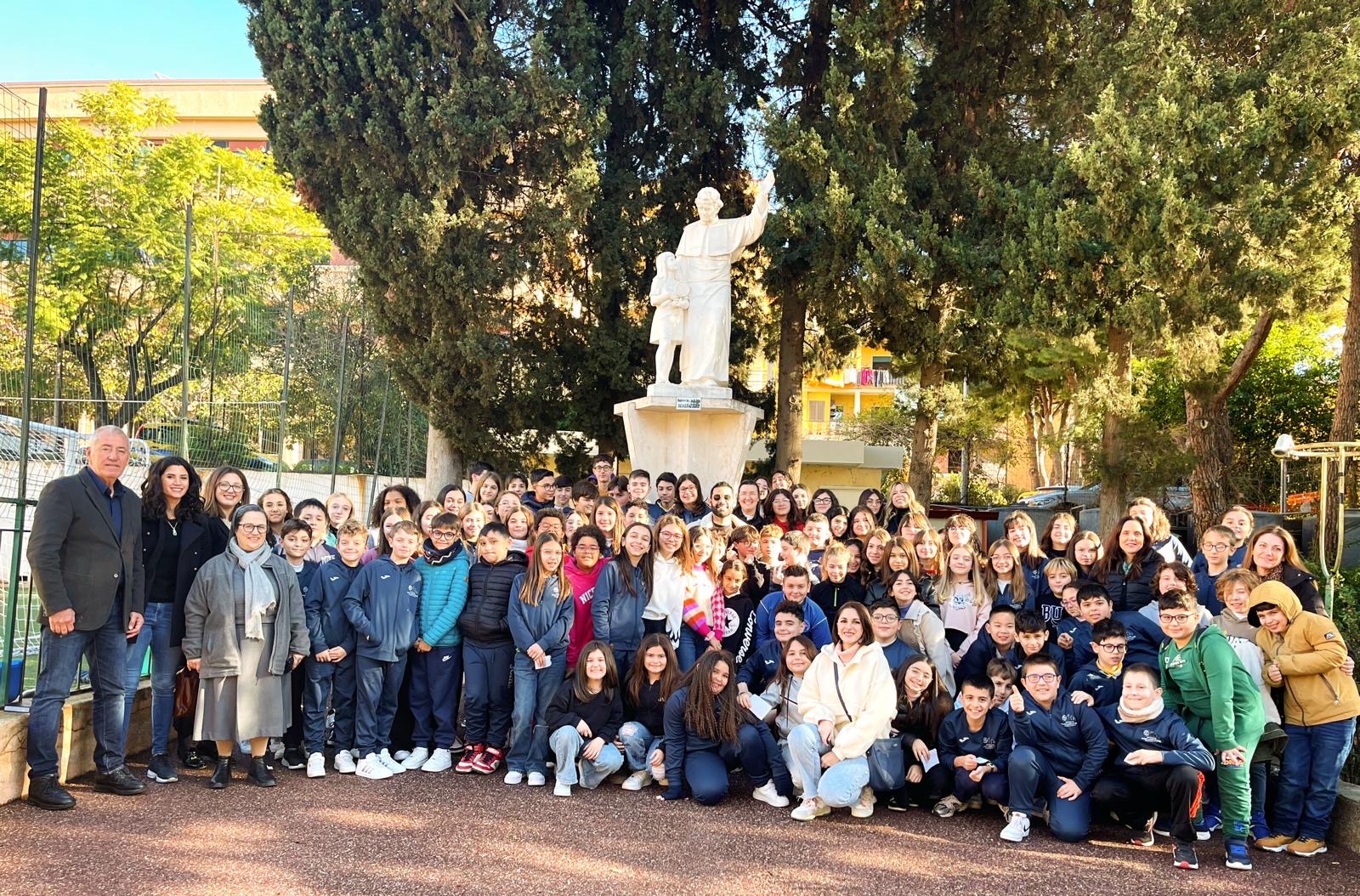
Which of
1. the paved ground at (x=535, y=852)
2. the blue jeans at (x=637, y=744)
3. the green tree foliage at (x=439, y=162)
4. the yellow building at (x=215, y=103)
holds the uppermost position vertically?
the yellow building at (x=215, y=103)

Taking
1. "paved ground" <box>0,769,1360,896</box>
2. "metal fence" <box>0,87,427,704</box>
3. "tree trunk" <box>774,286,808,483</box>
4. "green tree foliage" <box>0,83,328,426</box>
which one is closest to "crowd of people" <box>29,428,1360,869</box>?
"paved ground" <box>0,769,1360,896</box>

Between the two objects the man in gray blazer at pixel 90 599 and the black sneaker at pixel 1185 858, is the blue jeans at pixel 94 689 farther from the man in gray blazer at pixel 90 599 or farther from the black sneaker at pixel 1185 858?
the black sneaker at pixel 1185 858

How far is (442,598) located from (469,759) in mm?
801

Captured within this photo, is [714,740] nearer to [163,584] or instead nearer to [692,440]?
[163,584]

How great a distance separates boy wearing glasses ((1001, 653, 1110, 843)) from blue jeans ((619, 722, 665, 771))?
1613mm

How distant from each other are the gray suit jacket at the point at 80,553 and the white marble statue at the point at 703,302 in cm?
537

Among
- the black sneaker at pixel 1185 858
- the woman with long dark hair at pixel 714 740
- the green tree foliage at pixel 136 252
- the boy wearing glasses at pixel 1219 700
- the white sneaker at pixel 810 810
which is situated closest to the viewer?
the black sneaker at pixel 1185 858

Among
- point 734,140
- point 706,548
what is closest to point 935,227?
point 734,140

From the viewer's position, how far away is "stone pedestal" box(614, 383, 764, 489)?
31.3 feet

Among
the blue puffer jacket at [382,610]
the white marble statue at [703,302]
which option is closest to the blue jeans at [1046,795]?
the blue puffer jacket at [382,610]

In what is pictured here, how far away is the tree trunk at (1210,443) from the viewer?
12711 millimetres

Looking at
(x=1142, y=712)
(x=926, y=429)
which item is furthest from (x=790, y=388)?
(x=1142, y=712)

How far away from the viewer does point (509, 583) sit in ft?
18.2

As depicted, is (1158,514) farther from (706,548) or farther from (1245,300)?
(1245,300)
